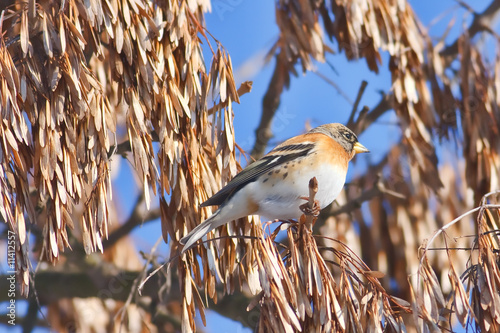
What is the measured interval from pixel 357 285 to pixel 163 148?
1108 mm

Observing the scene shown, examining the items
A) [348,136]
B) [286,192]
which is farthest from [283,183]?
[348,136]

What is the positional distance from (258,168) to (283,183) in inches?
5.9

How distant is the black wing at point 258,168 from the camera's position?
3.12 meters

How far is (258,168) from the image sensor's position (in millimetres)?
3359

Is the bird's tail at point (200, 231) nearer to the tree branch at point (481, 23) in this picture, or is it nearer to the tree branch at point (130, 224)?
the tree branch at point (130, 224)

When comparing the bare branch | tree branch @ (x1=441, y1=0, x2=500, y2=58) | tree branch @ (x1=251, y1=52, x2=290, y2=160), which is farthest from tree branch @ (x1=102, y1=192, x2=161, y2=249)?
tree branch @ (x1=441, y1=0, x2=500, y2=58)

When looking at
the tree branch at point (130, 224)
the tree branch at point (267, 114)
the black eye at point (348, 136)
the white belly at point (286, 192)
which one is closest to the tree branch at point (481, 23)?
the tree branch at point (267, 114)

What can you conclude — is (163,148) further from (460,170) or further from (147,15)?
(460,170)

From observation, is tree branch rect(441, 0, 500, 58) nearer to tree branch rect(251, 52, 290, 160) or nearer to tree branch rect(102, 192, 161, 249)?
tree branch rect(251, 52, 290, 160)

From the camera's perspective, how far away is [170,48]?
10.6 feet

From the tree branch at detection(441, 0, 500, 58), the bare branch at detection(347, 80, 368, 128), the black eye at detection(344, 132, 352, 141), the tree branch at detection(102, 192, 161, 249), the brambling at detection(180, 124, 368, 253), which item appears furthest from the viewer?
the tree branch at detection(441, 0, 500, 58)

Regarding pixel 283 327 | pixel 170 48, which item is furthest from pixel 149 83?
pixel 283 327

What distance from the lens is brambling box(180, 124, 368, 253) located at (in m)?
3.22

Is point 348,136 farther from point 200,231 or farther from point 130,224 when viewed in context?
point 130,224
